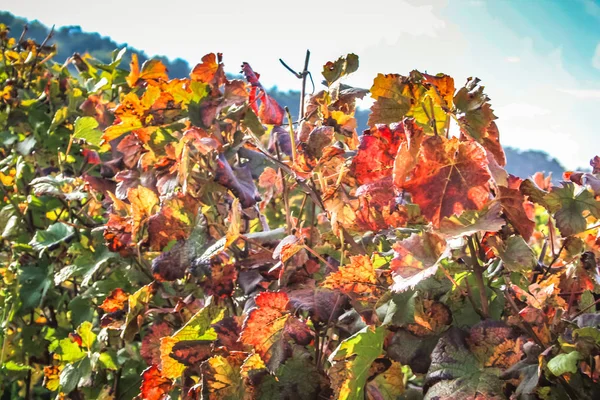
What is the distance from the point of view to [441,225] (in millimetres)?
729

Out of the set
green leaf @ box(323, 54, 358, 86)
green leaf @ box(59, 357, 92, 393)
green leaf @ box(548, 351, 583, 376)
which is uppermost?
green leaf @ box(323, 54, 358, 86)

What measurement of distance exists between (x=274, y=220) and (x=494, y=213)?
149 centimetres

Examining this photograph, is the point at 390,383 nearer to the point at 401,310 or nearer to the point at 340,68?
the point at 401,310

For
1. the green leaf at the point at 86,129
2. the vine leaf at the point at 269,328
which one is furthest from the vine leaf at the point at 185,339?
the green leaf at the point at 86,129

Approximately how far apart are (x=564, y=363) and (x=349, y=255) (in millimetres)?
430

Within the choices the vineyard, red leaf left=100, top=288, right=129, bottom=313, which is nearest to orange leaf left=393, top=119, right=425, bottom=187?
the vineyard

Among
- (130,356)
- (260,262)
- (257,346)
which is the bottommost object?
(130,356)

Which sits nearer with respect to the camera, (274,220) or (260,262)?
(260,262)

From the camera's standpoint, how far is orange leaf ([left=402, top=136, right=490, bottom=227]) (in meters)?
0.73

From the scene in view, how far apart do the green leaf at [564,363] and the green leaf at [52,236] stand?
1.31 m

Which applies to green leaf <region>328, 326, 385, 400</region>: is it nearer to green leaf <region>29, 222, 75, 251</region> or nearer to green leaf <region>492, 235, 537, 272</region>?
Answer: green leaf <region>492, 235, 537, 272</region>

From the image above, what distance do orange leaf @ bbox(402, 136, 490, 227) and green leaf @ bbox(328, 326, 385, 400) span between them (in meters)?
0.18

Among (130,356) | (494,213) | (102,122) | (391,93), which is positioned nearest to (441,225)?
(494,213)

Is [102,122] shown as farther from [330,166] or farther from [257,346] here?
[257,346]
